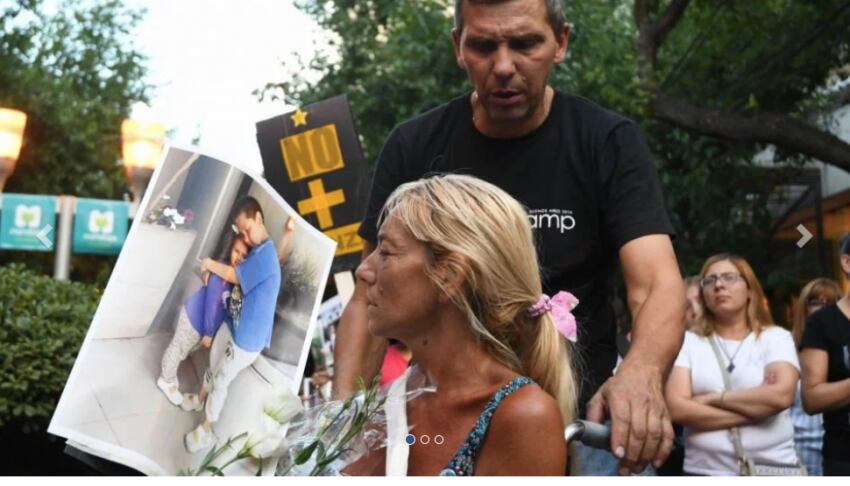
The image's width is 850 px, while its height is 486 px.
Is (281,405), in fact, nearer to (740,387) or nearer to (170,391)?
(170,391)

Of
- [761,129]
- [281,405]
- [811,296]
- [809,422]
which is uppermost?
[761,129]

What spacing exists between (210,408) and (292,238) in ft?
1.11

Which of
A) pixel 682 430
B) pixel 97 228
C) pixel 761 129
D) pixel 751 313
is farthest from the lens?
pixel 97 228

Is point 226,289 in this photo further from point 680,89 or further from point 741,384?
point 680,89

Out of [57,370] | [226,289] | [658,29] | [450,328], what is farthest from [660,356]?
[658,29]

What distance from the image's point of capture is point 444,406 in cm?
229

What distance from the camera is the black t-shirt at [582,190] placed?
106 inches

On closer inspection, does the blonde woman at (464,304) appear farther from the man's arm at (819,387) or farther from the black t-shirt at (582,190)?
the man's arm at (819,387)

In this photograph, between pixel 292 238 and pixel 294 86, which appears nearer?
pixel 292 238

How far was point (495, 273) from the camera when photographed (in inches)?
92.4

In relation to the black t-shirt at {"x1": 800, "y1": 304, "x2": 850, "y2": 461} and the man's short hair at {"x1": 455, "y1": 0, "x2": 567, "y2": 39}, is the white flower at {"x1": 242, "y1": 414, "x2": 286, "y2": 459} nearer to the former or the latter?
the man's short hair at {"x1": 455, "y1": 0, "x2": 567, "y2": 39}

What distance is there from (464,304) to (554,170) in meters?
0.59

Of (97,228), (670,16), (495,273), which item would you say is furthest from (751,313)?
(97,228)

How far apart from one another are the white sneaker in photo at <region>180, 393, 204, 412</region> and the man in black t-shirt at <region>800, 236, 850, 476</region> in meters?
3.95
